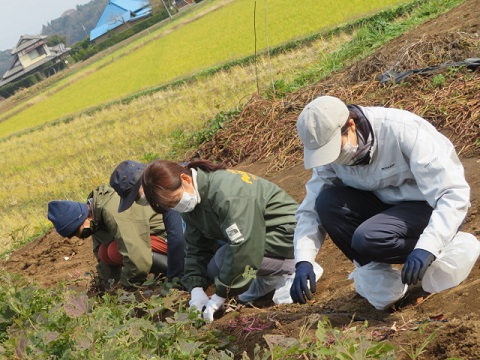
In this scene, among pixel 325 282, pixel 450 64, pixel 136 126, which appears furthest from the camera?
pixel 136 126

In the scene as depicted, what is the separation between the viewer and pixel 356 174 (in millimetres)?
2830

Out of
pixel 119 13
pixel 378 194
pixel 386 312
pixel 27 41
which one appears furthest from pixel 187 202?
pixel 119 13

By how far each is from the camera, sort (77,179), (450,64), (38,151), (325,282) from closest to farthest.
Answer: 1. (325,282)
2. (450,64)
3. (77,179)
4. (38,151)

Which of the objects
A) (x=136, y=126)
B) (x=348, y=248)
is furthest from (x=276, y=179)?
(x=136, y=126)

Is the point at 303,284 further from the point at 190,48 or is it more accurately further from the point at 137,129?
the point at 190,48

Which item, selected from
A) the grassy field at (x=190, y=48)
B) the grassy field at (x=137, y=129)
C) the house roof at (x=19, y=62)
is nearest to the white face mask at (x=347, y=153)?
the grassy field at (x=137, y=129)

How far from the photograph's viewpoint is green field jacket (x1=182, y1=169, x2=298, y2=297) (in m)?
3.26

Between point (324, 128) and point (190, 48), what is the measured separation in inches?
936

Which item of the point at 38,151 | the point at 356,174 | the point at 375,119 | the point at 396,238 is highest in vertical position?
the point at 375,119

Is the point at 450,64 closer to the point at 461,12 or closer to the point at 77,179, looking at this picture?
the point at 461,12

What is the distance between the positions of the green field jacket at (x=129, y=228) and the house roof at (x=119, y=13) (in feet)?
204

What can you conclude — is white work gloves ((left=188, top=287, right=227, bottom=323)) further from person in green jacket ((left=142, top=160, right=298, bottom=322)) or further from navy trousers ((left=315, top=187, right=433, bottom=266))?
navy trousers ((left=315, top=187, right=433, bottom=266))

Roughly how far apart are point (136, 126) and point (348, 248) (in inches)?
465

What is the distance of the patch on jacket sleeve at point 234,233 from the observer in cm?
322
